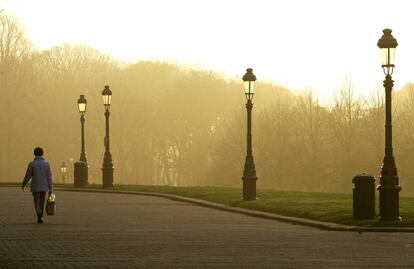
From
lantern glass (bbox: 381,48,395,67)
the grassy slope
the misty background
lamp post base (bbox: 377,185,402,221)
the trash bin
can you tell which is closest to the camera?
lamp post base (bbox: 377,185,402,221)

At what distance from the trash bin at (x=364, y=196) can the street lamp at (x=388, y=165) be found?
1.20ft

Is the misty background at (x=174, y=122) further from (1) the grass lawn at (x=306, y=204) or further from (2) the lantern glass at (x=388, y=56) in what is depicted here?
(2) the lantern glass at (x=388, y=56)

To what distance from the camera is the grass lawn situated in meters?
27.5

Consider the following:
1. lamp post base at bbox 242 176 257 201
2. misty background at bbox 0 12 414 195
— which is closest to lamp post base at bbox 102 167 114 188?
lamp post base at bbox 242 176 257 201

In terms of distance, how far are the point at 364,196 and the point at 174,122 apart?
80.9 metres

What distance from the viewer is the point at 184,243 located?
20.8 metres

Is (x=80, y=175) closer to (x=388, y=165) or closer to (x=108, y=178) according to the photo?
(x=108, y=178)

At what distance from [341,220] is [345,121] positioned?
6219 cm

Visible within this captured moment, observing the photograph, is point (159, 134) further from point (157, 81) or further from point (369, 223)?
point (369, 223)

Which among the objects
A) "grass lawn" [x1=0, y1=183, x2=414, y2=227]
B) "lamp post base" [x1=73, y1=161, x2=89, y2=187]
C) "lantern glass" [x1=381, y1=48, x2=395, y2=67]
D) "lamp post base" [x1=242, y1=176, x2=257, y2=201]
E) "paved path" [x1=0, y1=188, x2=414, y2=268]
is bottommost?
"paved path" [x1=0, y1=188, x2=414, y2=268]

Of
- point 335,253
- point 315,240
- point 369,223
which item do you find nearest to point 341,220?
point 369,223

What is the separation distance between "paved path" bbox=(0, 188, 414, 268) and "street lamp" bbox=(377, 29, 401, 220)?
74.9 inches

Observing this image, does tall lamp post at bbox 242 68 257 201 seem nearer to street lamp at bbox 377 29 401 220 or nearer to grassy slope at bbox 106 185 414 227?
grassy slope at bbox 106 185 414 227

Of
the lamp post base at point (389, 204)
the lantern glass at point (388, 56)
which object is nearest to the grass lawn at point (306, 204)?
the lamp post base at point (389, 204)
